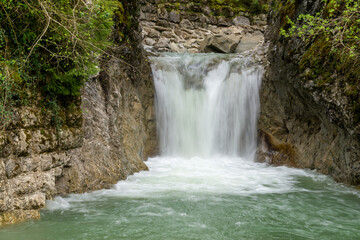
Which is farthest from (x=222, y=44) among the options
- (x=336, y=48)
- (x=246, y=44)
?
(x=336, y=48)

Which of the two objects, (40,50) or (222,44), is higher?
(222,44)

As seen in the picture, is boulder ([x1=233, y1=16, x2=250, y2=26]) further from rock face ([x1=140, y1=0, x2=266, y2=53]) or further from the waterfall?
the waterfall

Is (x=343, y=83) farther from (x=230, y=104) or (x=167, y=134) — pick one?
(x=167, y=134)

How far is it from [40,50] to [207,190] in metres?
4.48

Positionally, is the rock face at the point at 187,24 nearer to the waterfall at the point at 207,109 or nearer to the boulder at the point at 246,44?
the boulder at the point at 246,44

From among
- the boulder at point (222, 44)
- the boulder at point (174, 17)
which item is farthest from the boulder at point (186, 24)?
the boulder at point (222, 44)

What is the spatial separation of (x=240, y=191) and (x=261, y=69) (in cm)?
719

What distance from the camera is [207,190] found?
7.41 m

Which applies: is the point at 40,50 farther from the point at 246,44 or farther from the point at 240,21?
the point at 240,21

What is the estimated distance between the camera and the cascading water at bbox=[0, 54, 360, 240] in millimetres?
4793

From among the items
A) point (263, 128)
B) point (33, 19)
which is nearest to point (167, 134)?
point (263, 128)

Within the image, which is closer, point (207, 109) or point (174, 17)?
point (207, 109)

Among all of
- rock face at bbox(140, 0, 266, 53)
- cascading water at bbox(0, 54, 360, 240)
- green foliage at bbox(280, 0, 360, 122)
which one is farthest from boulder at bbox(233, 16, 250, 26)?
green foliage at bbox(280, 0, 360, 122)

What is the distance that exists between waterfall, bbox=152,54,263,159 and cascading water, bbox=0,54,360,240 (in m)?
0.04
